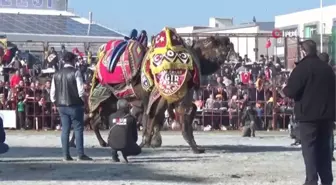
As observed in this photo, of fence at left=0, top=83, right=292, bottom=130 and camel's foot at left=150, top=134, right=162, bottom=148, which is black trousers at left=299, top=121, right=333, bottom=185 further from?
fence at left=0, top=83, right=292, bottom=130

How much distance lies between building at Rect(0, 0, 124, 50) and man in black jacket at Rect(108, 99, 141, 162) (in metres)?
27.8

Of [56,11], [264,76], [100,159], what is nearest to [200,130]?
[264,76]

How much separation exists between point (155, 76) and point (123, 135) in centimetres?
208

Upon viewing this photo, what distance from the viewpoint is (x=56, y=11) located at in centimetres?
6053

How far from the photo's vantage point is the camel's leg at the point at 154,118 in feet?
52.4

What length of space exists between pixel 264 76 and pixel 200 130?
386 centimetres

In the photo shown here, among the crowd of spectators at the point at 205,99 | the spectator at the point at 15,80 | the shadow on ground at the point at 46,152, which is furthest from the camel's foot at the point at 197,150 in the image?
the spectator at the point at 15,80

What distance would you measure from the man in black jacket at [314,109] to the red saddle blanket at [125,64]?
6.43 m

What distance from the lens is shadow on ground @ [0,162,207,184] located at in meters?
11.7

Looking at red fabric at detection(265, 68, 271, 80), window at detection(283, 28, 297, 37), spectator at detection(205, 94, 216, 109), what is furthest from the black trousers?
window at detection(283, 28, 297, 37)

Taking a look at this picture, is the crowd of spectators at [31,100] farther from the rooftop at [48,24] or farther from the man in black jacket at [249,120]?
the rooftop at [48,24]

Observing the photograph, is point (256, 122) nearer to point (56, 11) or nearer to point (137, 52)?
point (137, 52)

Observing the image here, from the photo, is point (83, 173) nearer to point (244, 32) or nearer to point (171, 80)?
point (171, 80)

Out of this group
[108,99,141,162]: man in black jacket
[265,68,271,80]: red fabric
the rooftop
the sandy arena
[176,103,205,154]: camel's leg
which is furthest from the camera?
the rooftop
